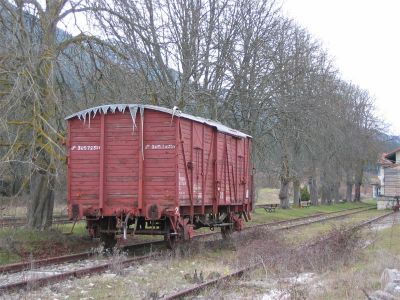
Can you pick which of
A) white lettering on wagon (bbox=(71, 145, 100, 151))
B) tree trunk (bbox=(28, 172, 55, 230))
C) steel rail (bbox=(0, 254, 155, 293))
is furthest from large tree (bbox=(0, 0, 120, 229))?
steel rail (bbox=(0, 254, 155, 293))

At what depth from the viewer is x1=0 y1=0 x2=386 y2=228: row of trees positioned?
43.8 feet

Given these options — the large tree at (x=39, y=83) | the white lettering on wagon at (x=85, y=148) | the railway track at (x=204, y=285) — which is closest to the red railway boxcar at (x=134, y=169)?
the white lettering on wagon at (x=85, y=148)

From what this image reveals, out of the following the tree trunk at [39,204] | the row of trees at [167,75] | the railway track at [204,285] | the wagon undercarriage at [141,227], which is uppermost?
the row of trees at [167,75]

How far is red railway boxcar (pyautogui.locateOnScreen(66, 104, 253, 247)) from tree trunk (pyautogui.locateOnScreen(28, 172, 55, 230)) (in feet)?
7.24

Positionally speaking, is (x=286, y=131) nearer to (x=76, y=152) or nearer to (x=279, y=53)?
(x=279, y=53)

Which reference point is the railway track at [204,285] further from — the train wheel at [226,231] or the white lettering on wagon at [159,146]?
the train wheel at [226,231]

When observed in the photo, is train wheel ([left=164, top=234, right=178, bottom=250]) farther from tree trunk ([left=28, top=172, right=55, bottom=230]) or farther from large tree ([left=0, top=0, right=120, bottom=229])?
tree trunk ([left=28, top=172, right=55, bottom=230])

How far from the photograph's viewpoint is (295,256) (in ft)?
41.8

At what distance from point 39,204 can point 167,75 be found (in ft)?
36.5

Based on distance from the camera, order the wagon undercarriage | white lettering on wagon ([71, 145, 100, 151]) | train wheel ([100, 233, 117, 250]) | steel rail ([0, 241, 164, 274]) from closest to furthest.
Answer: steel rail ([0, 241, 164, 274]) < the wagon undercarriage < white lettering on wagon ([71, 145, 100, 151]) < train wheel ([100, 233, 117, 250])

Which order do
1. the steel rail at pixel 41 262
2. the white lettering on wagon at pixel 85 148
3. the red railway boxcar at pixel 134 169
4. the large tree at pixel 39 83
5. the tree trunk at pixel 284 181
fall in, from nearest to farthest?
→ 1. the steel rail at pixel 41 262
2. the large tree at pixel 39 83
3. the red railway boxcar at pixel 134 169
4. the white lettering on wagon at pixel 85 148
5. the tree trunk at pixel 284 181

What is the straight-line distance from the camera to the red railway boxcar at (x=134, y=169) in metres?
13.4

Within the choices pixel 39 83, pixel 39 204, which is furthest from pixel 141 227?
pixel 39 83

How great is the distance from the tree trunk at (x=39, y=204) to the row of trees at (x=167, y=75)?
0.03 metres
